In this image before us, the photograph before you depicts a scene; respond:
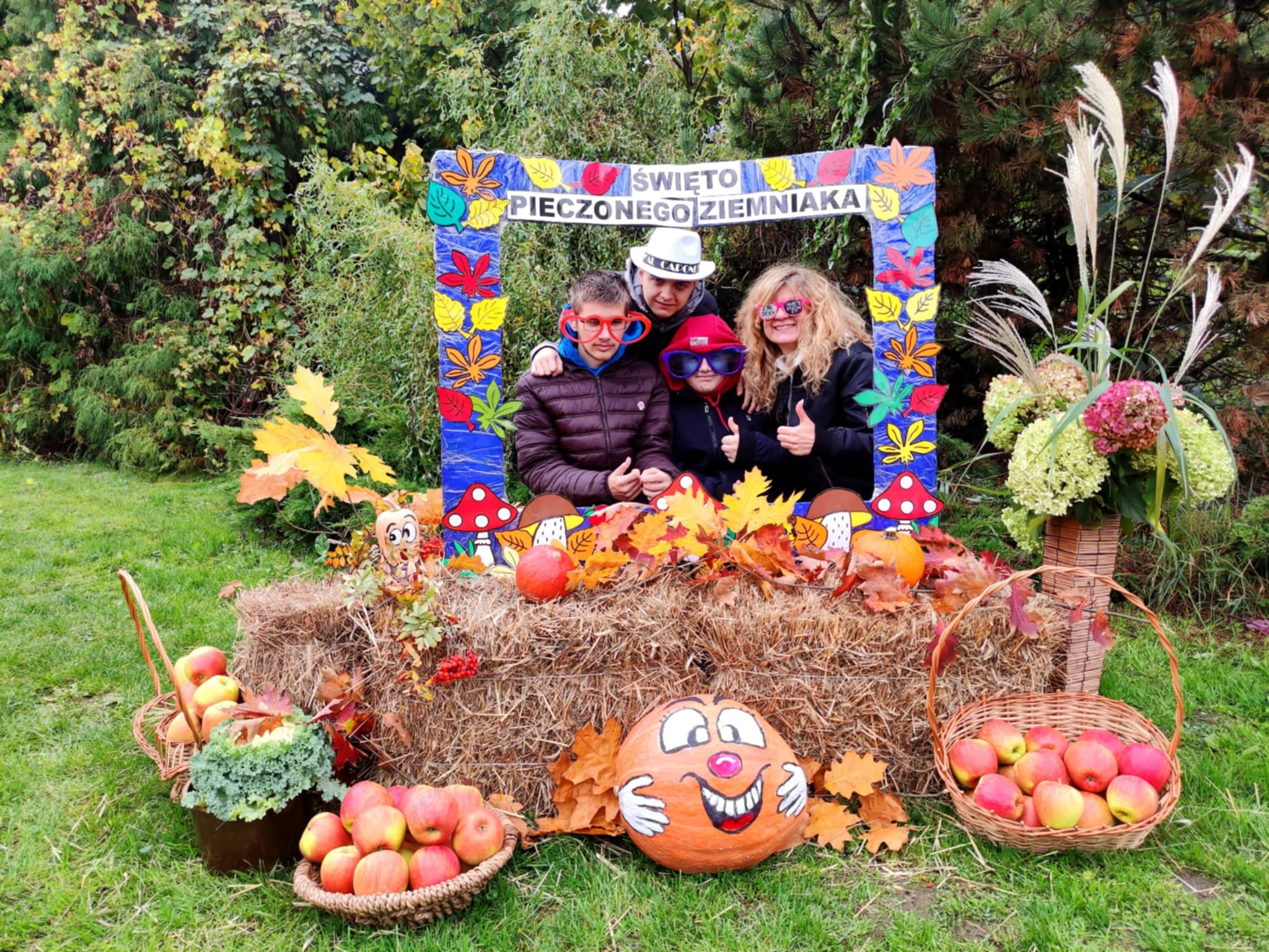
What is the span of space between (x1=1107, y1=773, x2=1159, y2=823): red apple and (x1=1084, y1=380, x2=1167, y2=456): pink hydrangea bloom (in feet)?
3.36

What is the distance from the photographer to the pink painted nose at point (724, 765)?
2.36 meters

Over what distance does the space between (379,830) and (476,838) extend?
25cm

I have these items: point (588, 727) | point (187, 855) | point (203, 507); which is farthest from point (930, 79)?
point (203, 507)

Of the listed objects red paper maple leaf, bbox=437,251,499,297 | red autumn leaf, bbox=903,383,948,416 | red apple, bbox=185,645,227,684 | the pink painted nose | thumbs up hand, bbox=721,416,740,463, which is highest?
red paper maple leaf, bbox=437,251,499,297

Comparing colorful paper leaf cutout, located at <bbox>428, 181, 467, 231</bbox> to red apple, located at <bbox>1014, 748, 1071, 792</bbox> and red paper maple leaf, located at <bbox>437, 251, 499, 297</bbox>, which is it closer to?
red paper maple leaf, located at <bbox>437, 251, 499, 297</bbox>

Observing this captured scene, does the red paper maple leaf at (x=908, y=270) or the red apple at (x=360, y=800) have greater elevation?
the red paper maple leaf at (x=908, y=270)

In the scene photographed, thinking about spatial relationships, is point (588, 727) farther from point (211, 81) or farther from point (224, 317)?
point (211, 81)

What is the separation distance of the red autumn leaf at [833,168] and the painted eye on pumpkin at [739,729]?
2.24 m

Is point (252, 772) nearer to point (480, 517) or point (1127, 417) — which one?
point (480, 517)

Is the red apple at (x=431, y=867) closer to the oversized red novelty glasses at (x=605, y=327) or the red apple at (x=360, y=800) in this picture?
the red apple at (x=360, y=800)

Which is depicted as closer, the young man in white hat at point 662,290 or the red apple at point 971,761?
the red apple at point 971,761

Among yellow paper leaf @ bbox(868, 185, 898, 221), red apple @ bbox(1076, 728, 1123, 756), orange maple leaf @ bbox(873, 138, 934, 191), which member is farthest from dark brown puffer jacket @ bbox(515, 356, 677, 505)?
red apple @ bbox(1076, 728, 1123, 756)

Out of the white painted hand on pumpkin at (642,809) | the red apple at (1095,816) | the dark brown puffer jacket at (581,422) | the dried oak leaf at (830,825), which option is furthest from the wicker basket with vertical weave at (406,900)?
the dark brown puffer jacket at (581,422)

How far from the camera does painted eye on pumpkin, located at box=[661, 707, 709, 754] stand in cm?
245
